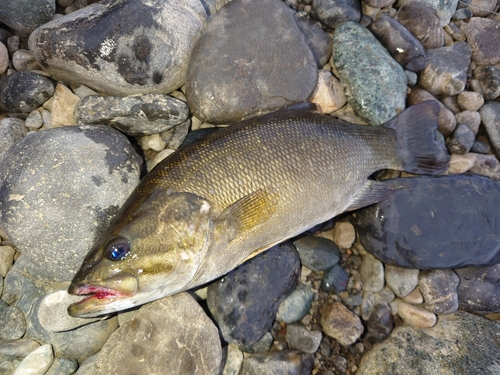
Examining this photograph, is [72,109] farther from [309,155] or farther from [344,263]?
[344,263]

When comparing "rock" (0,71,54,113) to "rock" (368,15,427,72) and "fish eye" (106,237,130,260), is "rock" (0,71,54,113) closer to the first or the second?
"fish eye" (106,237,130,260)

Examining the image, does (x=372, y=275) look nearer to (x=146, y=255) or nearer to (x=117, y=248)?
(x=146, y=255)

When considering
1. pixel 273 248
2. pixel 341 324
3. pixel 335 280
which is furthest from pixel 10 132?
pixel 341 324

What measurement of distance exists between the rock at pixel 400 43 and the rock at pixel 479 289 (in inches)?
90.6

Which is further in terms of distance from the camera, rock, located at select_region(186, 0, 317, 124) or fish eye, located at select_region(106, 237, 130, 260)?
rock, located at select_region(186, 0, 317, 124)

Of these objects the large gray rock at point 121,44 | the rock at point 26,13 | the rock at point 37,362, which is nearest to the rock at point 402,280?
the large gray rock at point 121,44

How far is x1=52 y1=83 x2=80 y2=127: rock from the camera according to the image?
3387mm

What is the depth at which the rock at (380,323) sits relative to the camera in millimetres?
3301

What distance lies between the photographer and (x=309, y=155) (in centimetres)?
283

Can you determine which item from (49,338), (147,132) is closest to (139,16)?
(147,132)

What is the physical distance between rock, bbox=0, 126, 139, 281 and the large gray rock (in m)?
0.62

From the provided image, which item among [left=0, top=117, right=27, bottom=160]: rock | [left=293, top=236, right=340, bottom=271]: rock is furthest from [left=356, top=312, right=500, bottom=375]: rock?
[left=0, top=117, right=27, bottom=160]: rock

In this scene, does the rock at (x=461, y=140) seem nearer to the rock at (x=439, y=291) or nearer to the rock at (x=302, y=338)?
the rock at (x=439, y=291)

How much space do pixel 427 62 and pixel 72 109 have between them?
3.96m
